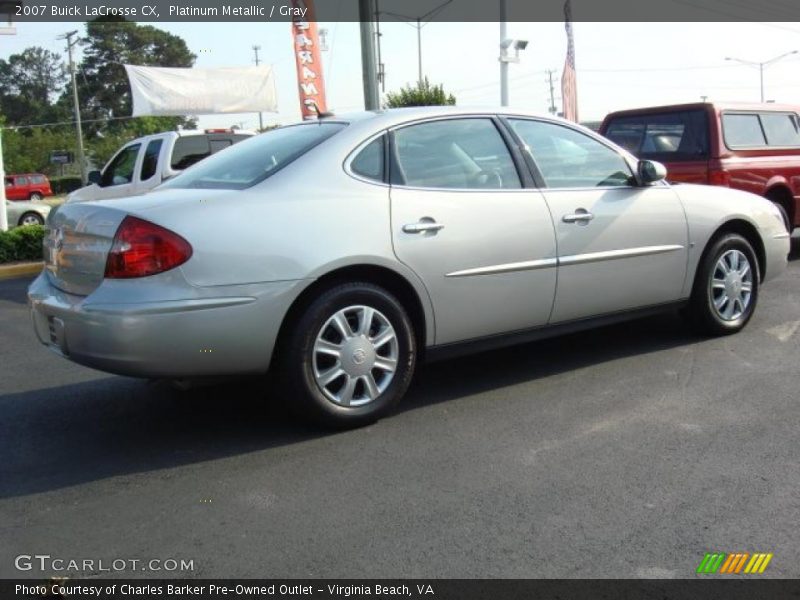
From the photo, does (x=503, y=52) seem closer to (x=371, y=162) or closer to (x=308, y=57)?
(x=308, y=57)

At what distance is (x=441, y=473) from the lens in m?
3.58

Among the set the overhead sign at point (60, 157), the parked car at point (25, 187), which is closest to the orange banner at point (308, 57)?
the parked car at point (25, 187)

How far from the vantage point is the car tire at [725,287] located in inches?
217

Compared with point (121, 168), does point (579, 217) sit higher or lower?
lower

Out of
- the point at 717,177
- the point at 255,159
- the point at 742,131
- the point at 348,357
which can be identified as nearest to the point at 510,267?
the point at 348,357

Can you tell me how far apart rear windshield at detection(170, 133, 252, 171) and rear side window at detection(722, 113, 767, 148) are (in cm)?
583

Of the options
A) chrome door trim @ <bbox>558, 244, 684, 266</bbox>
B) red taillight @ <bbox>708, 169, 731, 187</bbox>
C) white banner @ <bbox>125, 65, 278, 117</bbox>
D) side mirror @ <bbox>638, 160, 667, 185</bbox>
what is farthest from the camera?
white banner @ <bbox>125, 65, 278, 117</bbox>

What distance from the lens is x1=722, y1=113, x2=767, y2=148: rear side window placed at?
873 cm

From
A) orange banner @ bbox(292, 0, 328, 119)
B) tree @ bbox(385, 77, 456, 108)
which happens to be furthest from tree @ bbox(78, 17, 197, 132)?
orange banner @ bbox(292, 0, 328, 119)

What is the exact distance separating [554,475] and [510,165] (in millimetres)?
1948

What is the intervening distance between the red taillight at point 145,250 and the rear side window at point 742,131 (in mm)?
6807

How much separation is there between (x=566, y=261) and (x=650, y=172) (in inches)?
36.5

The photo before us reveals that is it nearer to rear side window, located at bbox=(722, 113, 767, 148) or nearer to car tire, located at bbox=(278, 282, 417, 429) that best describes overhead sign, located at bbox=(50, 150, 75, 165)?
rear side window, located at bbox=(722, 113, 767, 148)

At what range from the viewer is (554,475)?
3.54 m
